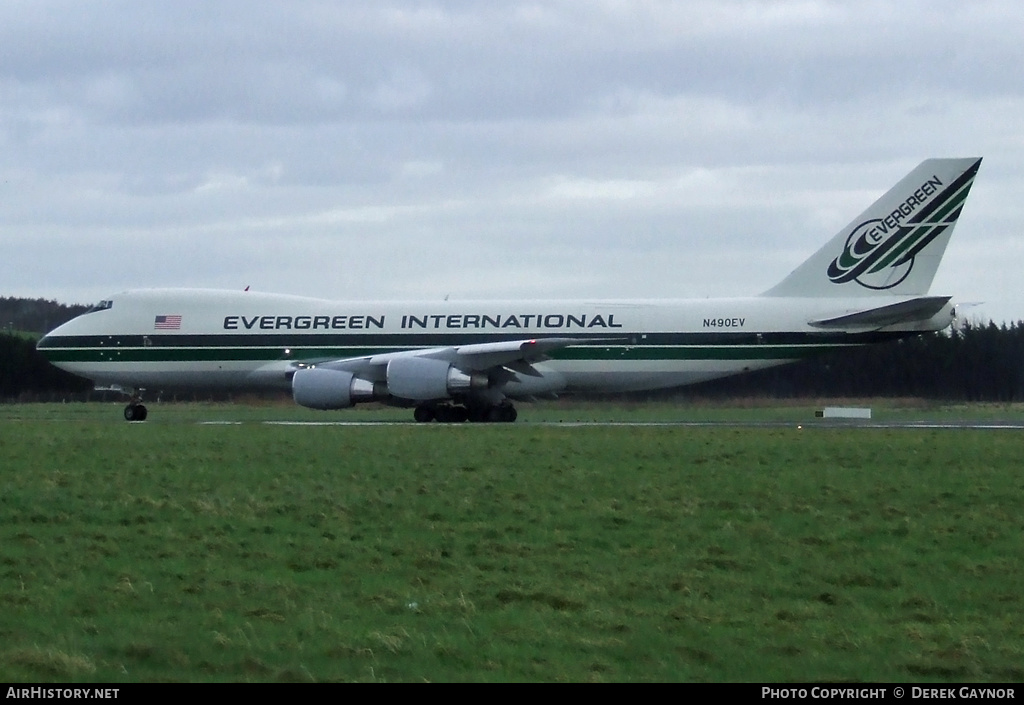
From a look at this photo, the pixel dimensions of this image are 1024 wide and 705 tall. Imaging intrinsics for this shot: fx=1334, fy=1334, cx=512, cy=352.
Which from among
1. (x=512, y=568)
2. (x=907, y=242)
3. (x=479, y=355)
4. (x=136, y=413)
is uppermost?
(x=907, y=242)

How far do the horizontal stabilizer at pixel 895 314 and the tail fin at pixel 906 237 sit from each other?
1365 millimetres

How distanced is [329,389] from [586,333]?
279 inches

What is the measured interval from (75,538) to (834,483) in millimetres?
9331

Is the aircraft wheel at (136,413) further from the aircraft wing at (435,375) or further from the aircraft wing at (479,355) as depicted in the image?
the aircraft wing at (479,355)

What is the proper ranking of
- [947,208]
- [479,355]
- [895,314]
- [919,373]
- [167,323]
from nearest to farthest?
[895,314] < [479,355] < [947,208] < [167,323] < [919,373]

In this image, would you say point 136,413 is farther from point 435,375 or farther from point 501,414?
point 501,414

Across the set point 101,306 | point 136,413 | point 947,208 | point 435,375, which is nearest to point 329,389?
point 435,375

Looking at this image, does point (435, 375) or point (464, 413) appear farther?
point (464, 413)

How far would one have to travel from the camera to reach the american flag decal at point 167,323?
38.8m

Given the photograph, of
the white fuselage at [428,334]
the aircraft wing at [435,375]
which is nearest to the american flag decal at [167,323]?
the white fuselage at [428,334]

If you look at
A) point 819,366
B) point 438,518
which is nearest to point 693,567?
point 438,518

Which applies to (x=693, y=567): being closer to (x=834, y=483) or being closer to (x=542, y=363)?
(x=834, y=483)

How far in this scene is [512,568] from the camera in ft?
35.4
